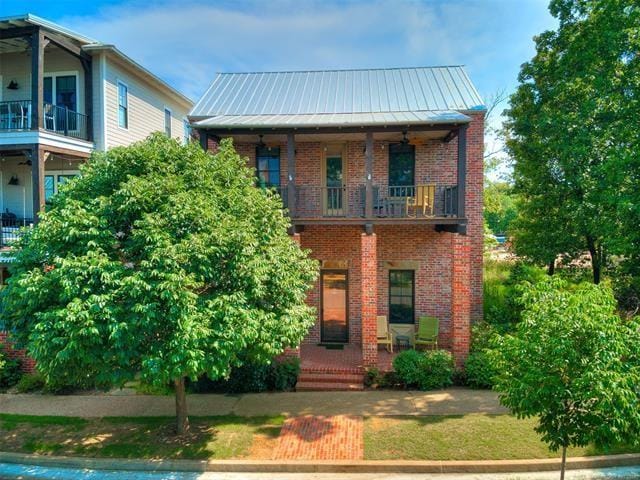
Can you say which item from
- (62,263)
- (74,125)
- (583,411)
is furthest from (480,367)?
(74,125)

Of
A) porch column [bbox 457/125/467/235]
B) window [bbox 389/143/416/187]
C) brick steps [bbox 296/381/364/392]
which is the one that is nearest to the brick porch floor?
brick steps [bbox 296/381/364/392]

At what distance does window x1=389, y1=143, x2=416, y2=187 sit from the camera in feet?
42.1

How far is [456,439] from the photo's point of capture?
25.1 feet

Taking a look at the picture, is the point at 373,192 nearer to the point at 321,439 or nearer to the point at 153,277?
the point at 321,439

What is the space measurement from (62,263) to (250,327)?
10.4 ft

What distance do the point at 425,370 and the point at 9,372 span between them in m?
11.1

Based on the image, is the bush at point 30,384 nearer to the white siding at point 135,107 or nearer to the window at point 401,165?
the white siding at point 135,107

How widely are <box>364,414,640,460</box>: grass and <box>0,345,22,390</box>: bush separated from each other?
9499mm

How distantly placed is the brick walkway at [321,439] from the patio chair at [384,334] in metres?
3.78

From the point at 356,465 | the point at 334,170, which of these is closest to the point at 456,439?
the point at 356,465

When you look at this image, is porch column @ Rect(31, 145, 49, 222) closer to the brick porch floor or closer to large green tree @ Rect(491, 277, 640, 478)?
the brick porch floor

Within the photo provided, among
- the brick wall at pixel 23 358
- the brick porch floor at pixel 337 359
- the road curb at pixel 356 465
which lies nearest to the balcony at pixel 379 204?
the brick porch floor at pixel 337 359

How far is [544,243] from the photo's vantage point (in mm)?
14531

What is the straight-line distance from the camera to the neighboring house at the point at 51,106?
11.8 m
